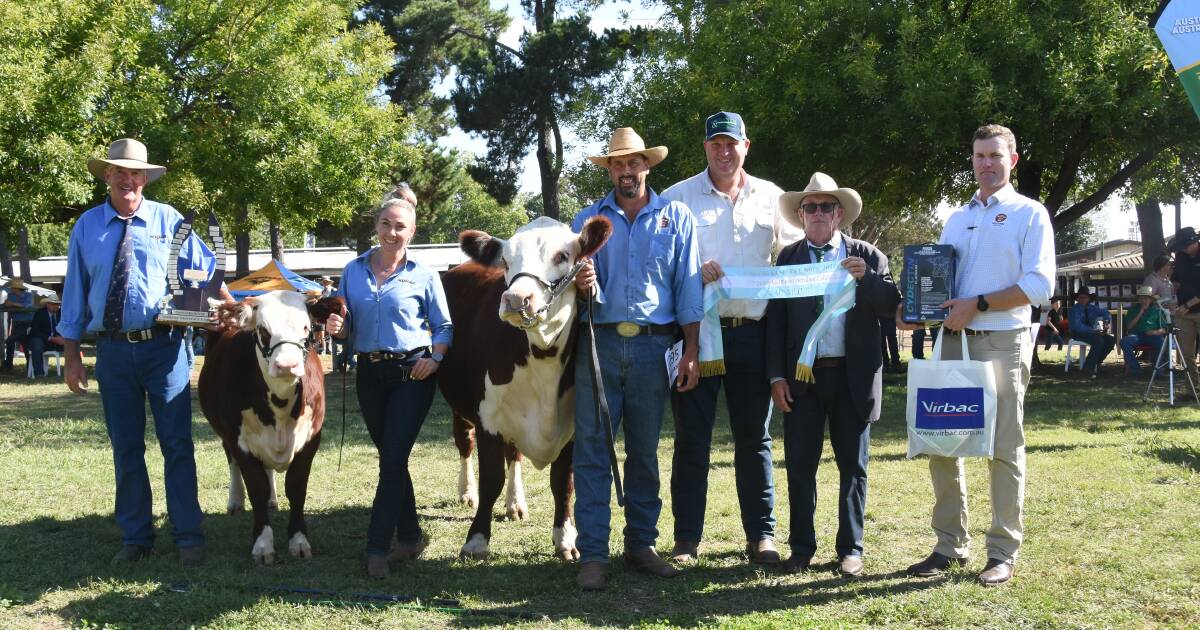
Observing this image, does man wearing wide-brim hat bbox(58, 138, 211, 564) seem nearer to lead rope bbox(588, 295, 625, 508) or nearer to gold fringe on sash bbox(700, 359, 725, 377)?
lead rope bbox(588, 295, 625, 508)

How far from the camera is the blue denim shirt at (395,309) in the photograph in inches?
213

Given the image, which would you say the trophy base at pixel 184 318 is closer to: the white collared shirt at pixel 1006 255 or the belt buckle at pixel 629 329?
the belt buckle at pixel 629 329

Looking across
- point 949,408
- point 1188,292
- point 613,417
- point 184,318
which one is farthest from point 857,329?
point 1188,292

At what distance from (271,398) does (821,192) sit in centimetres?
336

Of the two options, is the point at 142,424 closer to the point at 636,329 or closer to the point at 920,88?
the point at 636,329

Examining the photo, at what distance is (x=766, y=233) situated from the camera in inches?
213

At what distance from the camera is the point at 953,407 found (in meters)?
4.70

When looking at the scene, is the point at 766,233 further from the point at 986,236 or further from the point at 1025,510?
the point at 1025,510

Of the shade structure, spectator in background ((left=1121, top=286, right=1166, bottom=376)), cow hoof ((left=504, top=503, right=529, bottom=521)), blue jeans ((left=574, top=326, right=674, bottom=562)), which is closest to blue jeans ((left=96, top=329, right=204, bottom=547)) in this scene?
cow hoof ((left=504, top=503, right=529, bottom=521))

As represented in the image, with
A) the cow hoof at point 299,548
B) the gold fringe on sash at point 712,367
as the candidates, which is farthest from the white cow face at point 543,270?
the cow hoof at point 299,548

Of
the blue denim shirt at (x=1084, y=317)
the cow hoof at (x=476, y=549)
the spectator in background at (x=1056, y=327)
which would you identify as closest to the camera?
the cow hoof at (x=476, y=549)

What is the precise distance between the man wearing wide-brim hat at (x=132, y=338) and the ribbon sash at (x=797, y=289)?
3070 mm

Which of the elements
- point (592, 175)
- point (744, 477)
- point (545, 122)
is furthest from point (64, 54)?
point (744, 477)

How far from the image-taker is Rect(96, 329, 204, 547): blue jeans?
5527 mm
